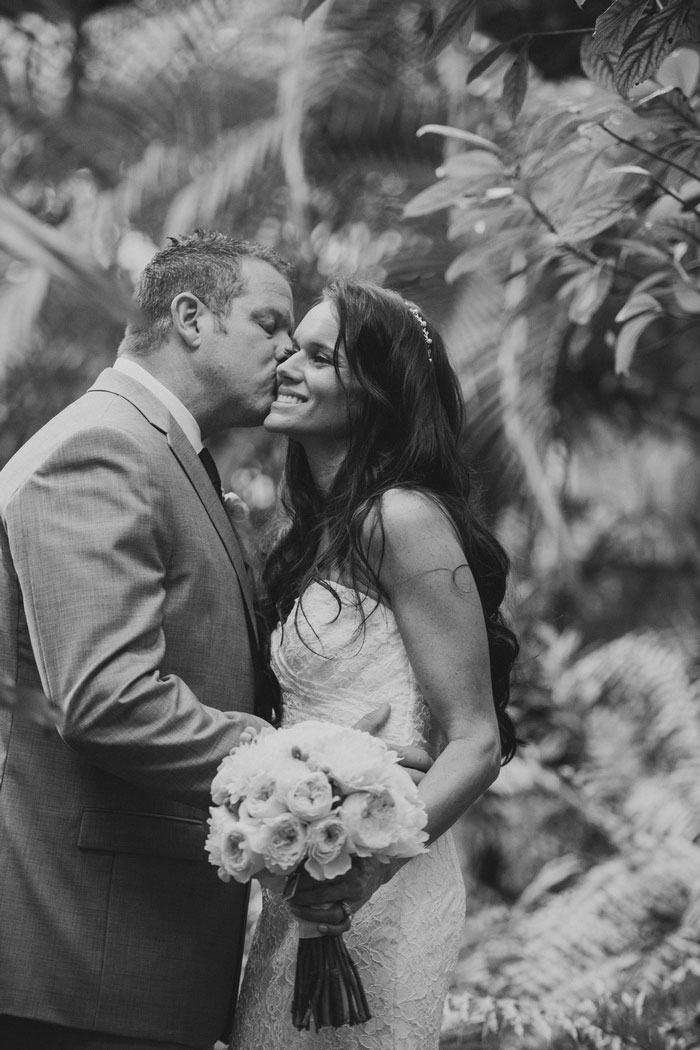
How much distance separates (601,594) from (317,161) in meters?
3.28

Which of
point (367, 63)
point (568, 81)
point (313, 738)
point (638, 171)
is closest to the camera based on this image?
point (313, 738)

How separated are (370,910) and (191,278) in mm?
1576

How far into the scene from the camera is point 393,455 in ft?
8.84

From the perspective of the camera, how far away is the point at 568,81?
231 inches

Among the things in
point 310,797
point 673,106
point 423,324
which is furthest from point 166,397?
point 673,106

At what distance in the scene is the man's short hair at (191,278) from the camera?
2.79 meters

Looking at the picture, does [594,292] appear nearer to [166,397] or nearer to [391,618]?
[391,618]

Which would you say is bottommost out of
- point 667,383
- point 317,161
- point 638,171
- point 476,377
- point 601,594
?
point 601,594

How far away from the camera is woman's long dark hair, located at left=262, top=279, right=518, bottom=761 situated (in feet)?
8.53

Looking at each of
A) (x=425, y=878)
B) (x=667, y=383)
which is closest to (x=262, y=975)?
(x=425, y=878)

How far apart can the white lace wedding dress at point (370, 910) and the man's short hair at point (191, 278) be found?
764 millimetres

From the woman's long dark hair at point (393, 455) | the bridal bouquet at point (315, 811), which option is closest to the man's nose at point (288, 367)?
the woman's long dark hair at point (393, 455)

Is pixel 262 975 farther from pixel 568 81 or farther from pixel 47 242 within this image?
pixel 568 81

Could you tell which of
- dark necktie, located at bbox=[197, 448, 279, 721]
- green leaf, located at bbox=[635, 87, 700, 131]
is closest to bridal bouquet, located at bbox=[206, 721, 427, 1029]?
dark necktie, located at bbox=[197, 448, 279, 721]
